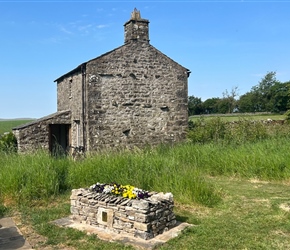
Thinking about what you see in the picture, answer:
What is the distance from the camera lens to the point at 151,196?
6.01 metres

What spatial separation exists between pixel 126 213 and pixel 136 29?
12.4 meters

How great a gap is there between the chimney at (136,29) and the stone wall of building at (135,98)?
326 millimetres

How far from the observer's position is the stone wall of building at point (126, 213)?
17.5ft

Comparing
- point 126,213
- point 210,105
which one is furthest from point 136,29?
point 210,105

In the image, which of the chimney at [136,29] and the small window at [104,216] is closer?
the small window at [104,216]

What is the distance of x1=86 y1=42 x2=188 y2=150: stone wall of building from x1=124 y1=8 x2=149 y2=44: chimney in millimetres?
326

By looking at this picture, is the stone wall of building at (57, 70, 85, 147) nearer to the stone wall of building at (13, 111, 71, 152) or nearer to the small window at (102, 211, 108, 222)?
the stone wall of building at (13, 111, 71, 152)

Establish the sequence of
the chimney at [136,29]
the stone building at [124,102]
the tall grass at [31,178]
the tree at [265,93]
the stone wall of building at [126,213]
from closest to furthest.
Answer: the stone wall of building at [126,213] → the tall grass at [31,178] → the stone building at [124,102] → the chimney at [136,29] → the tree at [265,93]

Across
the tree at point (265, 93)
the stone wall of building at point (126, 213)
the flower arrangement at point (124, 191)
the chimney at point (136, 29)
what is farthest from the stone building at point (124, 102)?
the tree at point (265, 93)

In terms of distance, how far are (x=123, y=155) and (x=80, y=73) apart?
6.82m

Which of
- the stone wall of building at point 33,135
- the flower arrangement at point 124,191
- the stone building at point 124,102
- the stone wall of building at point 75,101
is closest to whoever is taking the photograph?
the flower arrangement at point 124,191

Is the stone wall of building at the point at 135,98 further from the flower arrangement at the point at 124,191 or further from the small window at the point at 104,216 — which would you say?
the small window at the point at 104,216

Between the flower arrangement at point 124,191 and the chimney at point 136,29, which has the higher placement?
the chimney at point 136,29

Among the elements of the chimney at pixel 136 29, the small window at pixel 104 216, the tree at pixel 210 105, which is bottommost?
the small window at pixel 104 216
